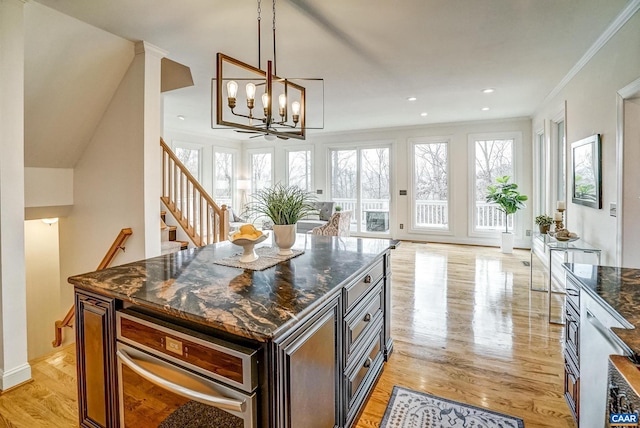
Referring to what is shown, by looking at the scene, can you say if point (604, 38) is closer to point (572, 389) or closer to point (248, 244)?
point (572, 389)

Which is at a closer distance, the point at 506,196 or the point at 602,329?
the point at 602,329

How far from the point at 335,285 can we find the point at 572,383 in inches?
54.5

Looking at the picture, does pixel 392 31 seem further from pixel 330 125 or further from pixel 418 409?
pixel 330 125

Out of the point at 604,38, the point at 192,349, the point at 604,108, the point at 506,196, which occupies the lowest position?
the point at 192,349

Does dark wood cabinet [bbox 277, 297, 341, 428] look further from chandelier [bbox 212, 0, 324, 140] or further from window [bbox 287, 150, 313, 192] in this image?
window [bbox 287, 150, 313, 192]

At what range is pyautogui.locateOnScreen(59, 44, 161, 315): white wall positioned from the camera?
10.3 feet

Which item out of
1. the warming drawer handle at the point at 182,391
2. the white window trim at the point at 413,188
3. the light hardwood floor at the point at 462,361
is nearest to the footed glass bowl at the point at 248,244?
the warming drawer handle at the point at 182,391

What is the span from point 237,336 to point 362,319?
91cm

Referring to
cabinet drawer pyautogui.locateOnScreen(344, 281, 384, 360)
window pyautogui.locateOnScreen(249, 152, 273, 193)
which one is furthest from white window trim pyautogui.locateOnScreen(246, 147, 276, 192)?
cabinet drawer pyautogui.locateOnScreen(344, 281, 384, 360)

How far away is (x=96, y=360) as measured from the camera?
1570mm

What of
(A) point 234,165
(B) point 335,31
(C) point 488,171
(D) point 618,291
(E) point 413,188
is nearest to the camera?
(D) point 618,291

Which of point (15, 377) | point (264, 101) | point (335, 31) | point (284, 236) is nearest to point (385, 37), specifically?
point (335, 31)

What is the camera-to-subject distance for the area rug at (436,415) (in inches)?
71.9

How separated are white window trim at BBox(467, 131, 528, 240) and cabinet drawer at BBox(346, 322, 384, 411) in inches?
221
